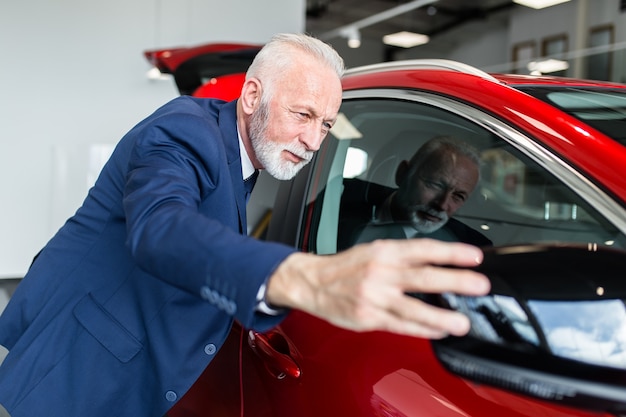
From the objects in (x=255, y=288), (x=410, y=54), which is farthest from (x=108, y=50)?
(x=410, y=54)

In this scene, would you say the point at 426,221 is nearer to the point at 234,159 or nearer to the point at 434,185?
the point at 434,185

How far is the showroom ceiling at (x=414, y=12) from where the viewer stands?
888cm

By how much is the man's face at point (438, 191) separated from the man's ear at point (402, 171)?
4 centimetres

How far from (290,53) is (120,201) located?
44cm

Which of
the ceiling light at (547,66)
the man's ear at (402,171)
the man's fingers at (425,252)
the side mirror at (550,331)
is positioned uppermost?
the ceiling light at (547,66)

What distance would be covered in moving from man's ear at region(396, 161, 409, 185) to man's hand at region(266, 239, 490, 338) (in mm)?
768

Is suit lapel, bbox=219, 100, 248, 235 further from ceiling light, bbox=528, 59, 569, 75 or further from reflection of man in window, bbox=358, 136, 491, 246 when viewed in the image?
ceiling light, bbox=528, 59, 569, 75

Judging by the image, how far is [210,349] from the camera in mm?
1272

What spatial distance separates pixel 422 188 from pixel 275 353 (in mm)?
463

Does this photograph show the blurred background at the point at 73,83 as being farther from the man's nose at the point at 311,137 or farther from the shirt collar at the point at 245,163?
the man's nose at the point at 311,137

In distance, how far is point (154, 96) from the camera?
5434 mm

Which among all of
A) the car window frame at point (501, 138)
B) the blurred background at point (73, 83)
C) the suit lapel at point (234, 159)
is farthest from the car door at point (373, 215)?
the blurred background at point (73, 83)

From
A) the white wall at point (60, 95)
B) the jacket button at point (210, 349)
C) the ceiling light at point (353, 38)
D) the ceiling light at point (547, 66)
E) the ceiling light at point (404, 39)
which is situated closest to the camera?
the jacket button at point (210, 349)

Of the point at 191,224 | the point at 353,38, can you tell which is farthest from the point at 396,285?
the point at 353,38
